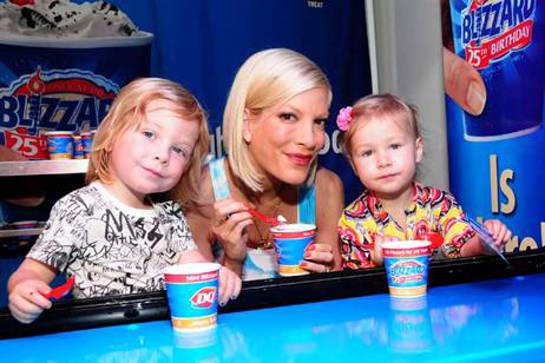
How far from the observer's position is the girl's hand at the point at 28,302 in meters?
1.05

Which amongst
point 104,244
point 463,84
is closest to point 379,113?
point 104,244

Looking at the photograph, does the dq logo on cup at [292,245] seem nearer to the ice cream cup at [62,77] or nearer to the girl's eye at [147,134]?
the girl's eye at [147,134]

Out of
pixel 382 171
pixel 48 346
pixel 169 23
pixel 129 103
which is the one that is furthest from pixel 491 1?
pixel 48 346

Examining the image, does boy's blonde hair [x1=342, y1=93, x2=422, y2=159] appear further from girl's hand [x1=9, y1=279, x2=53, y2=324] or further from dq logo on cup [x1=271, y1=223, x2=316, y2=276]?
girl's hand [x1=9, y1=279, x2=53, y2=324]

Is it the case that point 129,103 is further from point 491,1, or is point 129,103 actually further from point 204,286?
point 491,1

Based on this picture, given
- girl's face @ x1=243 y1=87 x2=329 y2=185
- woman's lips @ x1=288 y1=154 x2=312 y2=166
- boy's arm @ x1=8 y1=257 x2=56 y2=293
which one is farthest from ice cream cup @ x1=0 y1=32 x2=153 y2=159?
boy's arm @ x1=8 y1=257 x2=56 y2=293

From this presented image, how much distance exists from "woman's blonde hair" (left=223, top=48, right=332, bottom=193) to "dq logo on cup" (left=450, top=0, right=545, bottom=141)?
1.01 m

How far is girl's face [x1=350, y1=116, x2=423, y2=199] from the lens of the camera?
191 centimetres

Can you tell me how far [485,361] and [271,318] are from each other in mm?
399

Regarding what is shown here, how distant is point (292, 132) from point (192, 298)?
0.99 metres

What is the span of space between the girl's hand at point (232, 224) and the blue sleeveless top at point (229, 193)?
0.16 m

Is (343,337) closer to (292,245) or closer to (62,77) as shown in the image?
(292,245)

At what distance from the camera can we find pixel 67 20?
9.99 ft

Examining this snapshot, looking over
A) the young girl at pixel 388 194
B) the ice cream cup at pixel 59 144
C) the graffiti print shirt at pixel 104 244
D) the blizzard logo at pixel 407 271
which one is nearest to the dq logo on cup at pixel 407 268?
the blizzard logo at pixel 407 271
